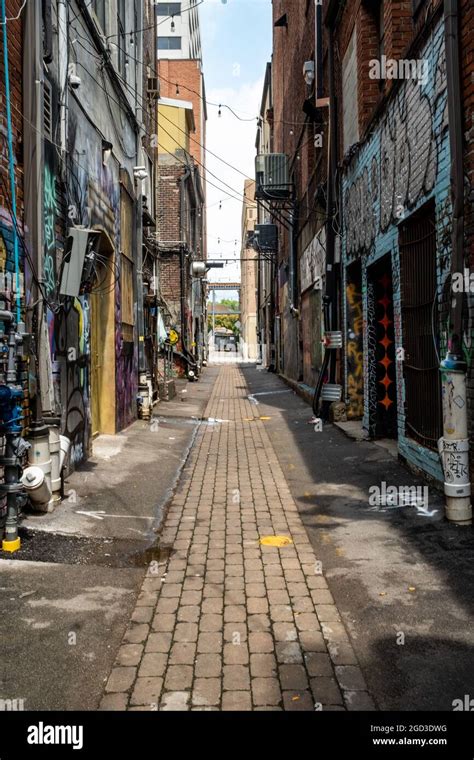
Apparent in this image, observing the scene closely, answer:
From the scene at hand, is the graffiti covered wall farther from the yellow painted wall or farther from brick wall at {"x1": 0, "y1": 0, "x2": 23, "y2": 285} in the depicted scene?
the yellow painted wall

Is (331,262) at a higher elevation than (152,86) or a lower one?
lower

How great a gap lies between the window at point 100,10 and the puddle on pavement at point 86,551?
772 centimetres

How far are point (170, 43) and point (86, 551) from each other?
195 ft

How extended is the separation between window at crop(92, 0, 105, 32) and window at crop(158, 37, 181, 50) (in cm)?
5090

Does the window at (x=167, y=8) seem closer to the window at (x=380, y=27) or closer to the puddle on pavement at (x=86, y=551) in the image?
the window at (x=380, y=27)

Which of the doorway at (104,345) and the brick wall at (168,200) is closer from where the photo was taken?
the doorway at (104,345)

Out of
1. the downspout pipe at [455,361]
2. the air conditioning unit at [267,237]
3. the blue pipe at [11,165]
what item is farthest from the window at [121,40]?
the air conditioning unit at [267,237]

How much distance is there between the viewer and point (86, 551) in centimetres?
514

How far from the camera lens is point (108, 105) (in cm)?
1012

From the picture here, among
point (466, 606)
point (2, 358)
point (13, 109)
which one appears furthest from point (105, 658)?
point (13, 109)

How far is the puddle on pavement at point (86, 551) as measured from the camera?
4.88 meters

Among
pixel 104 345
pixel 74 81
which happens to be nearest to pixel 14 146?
pixel 74 81

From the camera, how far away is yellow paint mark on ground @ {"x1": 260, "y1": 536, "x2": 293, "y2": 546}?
5465 millimetres

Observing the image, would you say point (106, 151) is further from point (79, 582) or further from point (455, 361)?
point (79, 582)
